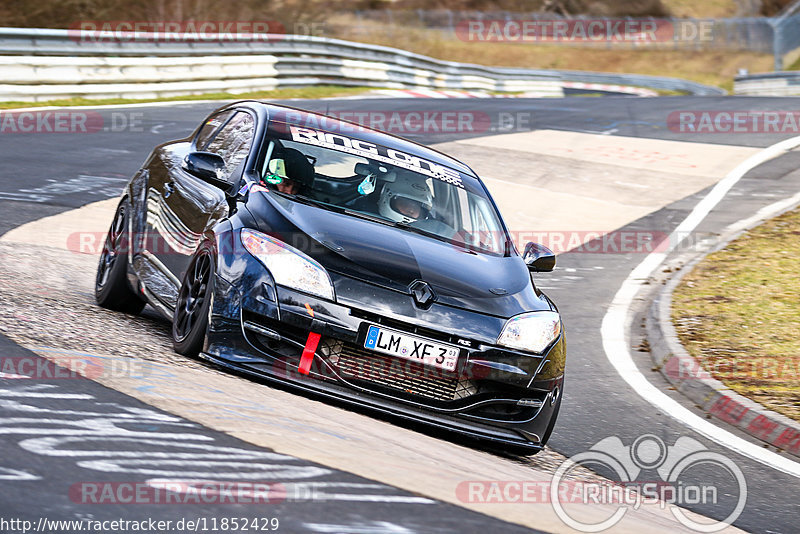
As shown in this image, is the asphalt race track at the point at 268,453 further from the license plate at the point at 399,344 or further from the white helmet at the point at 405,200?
the white helmet at the point at 405,200

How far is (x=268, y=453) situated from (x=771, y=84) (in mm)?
34097

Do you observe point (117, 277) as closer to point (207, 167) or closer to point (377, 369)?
point (207, 167)

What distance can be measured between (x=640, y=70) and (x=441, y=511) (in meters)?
64.5

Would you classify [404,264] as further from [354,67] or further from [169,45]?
[354,67]

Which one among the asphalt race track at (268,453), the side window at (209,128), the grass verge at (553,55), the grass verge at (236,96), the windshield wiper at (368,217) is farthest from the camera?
the grass verge at (553,55)

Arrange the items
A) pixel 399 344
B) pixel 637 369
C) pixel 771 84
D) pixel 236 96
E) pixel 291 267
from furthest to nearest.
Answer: pixel 771 84 < pixel 236 96 < pixel 637 369 < pixel 291 267 < pixel 399 344

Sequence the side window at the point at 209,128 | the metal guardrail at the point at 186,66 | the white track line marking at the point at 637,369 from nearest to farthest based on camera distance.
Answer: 1. the white track line marking at the point at 637,369
2. the side window at the point at 209,128
3. the metal guardrail at the point at 186,66

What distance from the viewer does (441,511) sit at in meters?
4.08

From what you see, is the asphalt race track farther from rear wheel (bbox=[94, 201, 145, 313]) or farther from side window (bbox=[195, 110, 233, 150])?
side window (bbox=[195, 110, 233, 150])

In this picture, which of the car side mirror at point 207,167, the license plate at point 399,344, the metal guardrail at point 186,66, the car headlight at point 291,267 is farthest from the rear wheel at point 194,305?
the metal guardrail at point 186,66

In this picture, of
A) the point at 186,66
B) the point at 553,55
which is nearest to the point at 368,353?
the point at 186,66

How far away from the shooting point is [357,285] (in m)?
5.66

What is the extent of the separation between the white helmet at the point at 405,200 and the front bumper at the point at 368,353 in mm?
1166

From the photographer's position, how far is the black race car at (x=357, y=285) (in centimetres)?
562
